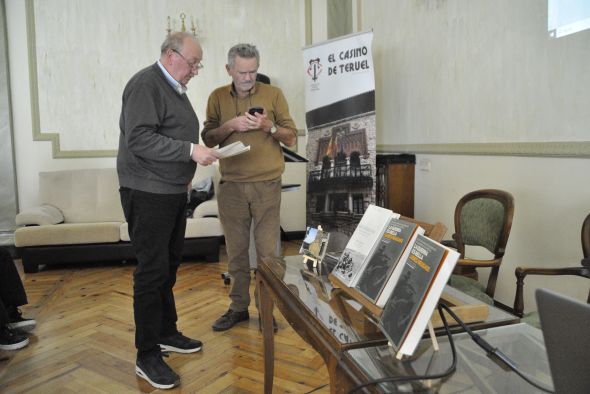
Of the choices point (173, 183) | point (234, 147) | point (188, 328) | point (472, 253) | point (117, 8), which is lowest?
point (188, 328)

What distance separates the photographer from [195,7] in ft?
15.0

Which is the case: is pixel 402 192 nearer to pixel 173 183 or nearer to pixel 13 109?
pixel 173 183

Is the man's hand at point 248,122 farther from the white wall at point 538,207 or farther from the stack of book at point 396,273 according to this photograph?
the white wall at point 538,207

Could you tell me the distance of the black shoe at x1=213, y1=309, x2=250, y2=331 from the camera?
2428 millimetres

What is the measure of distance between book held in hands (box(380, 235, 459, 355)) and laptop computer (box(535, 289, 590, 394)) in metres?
0.24

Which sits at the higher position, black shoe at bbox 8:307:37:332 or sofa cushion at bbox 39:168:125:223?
sofa cushion at bbox 39:168:125:223

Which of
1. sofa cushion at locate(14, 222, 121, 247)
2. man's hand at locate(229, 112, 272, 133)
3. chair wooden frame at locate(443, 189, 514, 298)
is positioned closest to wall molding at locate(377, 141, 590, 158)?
chair wooden frame at locate(443, 189, 514, 298)

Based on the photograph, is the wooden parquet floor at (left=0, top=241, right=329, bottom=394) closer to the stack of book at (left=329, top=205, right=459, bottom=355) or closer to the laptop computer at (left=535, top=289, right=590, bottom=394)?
the stack of book at (left=329, top=205, right=459, bottom=355)

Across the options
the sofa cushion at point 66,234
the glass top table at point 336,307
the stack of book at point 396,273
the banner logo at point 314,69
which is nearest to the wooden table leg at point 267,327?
the glass top table at point 336,307

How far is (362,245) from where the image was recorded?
1.12m

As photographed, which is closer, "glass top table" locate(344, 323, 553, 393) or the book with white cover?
"glass top table" locate(344, 323, 553, 393)

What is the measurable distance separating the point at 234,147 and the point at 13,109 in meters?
3.51

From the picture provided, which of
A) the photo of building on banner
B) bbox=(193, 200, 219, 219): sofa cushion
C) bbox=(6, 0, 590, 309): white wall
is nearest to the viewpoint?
bbox=(6, 0, 590, 309): white wall

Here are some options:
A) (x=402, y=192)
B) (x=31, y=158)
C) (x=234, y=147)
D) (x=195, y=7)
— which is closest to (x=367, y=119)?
(x=402, y=192)
